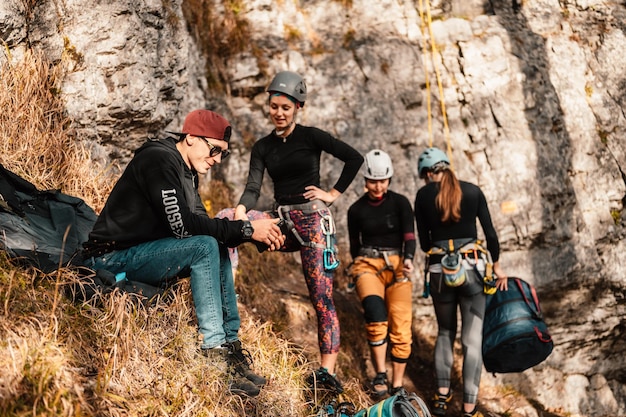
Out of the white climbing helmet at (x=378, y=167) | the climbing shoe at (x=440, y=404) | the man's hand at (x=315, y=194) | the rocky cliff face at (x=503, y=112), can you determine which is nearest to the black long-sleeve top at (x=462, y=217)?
the white climbing helmet at (x=378, y=167)

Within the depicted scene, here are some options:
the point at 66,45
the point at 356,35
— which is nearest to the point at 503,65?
the point at 356,35

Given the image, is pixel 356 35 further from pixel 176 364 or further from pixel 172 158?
pixel 176 364

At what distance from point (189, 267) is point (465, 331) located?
3340 mm

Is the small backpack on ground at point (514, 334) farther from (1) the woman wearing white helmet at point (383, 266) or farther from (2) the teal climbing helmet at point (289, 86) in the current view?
(2) the teal climbing helmet at point (289, 86)

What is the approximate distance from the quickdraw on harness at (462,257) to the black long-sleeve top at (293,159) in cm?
139

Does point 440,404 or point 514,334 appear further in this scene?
point 440,404

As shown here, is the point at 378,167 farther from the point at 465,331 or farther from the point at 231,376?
the point at 231,376

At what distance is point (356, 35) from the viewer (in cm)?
989

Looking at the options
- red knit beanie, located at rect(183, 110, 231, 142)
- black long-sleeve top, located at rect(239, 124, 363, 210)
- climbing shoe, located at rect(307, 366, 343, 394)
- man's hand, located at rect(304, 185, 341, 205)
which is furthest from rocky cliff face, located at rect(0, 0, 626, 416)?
red knit beanie, located at rect(183, 110, 231, 142)

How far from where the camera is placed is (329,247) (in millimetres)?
5883

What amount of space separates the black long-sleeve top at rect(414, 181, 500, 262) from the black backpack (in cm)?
331

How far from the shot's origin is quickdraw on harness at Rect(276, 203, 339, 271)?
5.85 metres

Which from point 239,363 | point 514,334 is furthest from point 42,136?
point 514,334

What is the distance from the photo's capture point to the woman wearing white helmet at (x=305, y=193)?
584cm
